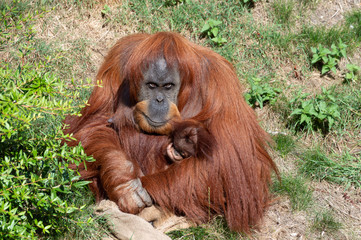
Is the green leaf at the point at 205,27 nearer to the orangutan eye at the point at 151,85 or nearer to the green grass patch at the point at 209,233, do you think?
the orangutan eye at the point at 151,85

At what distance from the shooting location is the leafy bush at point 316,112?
4.40 metres

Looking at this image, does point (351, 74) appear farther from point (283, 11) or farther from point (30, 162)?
point (30, 162)

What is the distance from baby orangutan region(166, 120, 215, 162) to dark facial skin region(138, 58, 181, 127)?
13 cm

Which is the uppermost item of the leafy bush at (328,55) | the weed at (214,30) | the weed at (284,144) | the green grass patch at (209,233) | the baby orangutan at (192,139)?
the weed at (214,30)

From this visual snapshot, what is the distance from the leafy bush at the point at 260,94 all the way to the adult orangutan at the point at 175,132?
105 centimetres

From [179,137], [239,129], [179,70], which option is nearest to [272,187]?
[239,129]

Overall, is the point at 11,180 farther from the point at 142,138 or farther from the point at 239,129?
the point at 239,129

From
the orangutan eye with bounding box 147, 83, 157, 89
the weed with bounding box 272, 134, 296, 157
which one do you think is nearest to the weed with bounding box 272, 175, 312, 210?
the weed with bounding box 272, 134, 296, 157

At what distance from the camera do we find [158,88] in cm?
345

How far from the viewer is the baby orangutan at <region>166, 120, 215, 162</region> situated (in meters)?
3.39

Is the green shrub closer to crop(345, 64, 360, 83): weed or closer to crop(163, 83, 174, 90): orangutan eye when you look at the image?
crop(163, 83, 174, 90): orangutan eye

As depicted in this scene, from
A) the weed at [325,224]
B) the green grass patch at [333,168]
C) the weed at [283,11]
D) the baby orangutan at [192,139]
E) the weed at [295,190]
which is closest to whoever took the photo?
the baby orangutan at [192,139]

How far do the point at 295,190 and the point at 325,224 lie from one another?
1.26 ft

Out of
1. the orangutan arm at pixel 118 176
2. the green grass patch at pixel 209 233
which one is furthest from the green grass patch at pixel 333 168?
the orangutan arm at pixel 118 176
